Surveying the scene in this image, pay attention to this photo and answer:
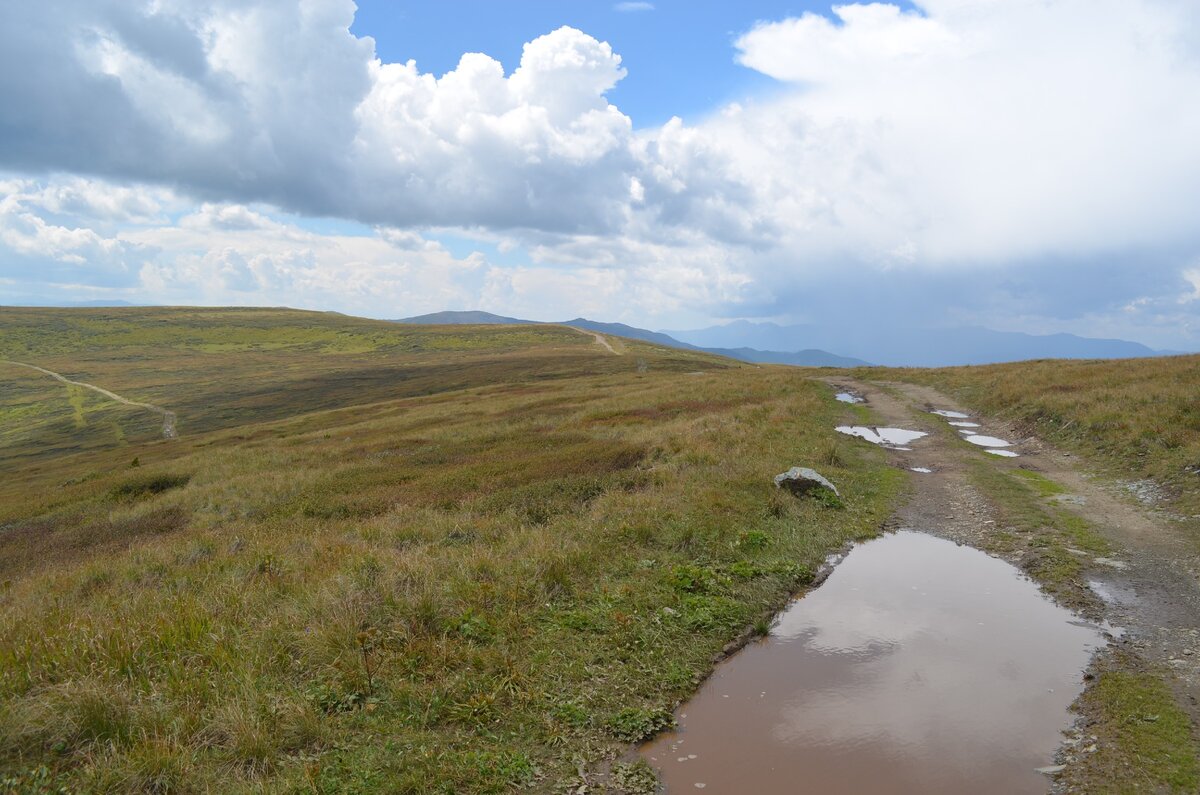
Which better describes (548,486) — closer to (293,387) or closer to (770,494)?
(770,494)

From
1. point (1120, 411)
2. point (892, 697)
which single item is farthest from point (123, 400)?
point (1120, 411)

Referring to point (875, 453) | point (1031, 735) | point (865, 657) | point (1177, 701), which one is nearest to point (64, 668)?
point (865, 657)

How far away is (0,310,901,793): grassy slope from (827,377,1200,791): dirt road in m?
1.69

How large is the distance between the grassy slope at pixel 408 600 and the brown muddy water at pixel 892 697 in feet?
2.22

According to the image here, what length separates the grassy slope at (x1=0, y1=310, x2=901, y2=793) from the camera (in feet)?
19.7

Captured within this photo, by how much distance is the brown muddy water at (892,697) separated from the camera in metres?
6.12

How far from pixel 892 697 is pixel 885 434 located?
790 inches

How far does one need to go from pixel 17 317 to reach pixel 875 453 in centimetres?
26748

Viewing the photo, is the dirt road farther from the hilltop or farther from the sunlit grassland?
the sunlit grassland

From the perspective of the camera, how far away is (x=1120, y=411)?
836 inches

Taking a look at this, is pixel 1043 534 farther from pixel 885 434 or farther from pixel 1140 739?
pixel 885 434

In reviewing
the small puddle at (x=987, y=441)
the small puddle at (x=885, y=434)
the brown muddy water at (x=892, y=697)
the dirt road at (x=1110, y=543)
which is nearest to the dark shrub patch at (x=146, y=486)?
the brown muddy water at (x=892, y=697)

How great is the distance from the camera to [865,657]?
8.43m

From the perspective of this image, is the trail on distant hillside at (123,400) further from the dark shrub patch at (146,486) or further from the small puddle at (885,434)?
the small puddle at (885,434)
